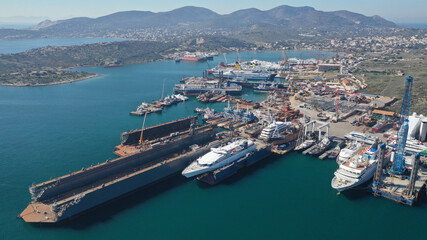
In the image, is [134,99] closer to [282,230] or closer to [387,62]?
[282,230]

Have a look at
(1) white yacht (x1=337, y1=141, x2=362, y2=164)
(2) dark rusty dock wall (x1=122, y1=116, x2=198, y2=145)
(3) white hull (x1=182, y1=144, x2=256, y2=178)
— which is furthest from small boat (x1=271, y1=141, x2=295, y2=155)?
(2) dark rusty dock wall (x1=122, y1=116, x2=198, y2=145)

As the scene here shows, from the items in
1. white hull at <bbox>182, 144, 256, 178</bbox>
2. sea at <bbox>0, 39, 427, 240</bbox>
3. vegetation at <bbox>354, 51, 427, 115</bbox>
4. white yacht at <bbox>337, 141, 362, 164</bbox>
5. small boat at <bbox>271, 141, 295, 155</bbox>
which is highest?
vegetation at <bbox>354, 51, 427, 115</bbox>

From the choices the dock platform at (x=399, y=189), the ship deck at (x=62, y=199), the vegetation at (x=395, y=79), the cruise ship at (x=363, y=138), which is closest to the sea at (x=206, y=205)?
the dock platform at (x=399, y=189)

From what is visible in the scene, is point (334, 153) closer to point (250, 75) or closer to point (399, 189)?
point (399, 189)

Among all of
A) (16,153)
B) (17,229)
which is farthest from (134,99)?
(17,229)

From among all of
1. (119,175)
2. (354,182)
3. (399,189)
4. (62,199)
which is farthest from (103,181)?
(399,189)

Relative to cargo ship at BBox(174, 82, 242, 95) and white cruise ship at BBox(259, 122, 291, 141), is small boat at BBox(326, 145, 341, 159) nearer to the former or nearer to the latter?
white cruise ship at BBox(259, 122, 291, 141)

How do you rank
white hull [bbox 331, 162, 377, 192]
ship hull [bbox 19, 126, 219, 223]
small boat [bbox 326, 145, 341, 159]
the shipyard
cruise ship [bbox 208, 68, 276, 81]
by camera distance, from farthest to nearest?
cruise ship [bbox 208, 68, 276, 81] < small boat [bbox 326, 145, 341, 159] < white hull [bbox 331, 162, 377, 192] < the shipyard < ship hull [bbox 19, 126, 219, 223]
